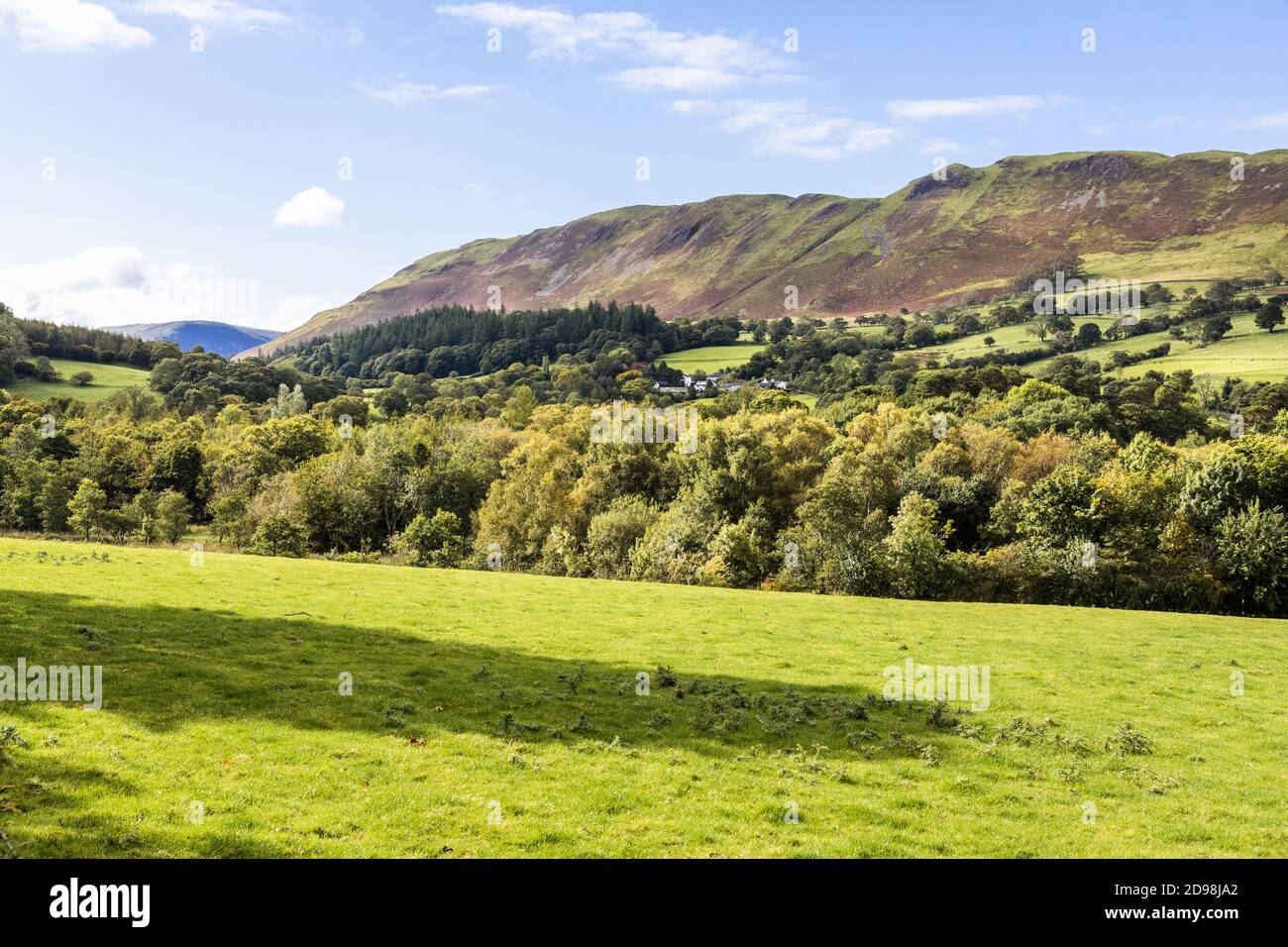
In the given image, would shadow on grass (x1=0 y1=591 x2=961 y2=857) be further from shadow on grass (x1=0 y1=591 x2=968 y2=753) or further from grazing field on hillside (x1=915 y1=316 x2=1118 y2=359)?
grazing field on hillside (x1=915 y1=316 x2=1118 y2=359)

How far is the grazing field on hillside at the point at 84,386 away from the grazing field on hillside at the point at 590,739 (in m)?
150

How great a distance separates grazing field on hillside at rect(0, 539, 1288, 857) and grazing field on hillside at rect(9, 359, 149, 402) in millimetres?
150228

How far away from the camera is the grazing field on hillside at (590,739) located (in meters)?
12.2

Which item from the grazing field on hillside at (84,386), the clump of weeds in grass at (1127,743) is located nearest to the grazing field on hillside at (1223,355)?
the clump of weeds in grass at (1127,743)

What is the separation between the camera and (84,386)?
162750mm

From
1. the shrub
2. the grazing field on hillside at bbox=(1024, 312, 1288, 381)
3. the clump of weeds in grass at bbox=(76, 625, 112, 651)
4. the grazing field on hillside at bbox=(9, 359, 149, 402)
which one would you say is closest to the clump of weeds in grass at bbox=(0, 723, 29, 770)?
the clump of weeds in grass at bbox=(76, 625, 112, 651)

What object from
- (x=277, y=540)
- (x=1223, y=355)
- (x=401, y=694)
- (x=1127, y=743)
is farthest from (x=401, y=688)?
(x=1223, y=355)

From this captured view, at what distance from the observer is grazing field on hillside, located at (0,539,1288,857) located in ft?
40.0

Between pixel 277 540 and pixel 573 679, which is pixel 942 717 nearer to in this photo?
pixel 573 679
